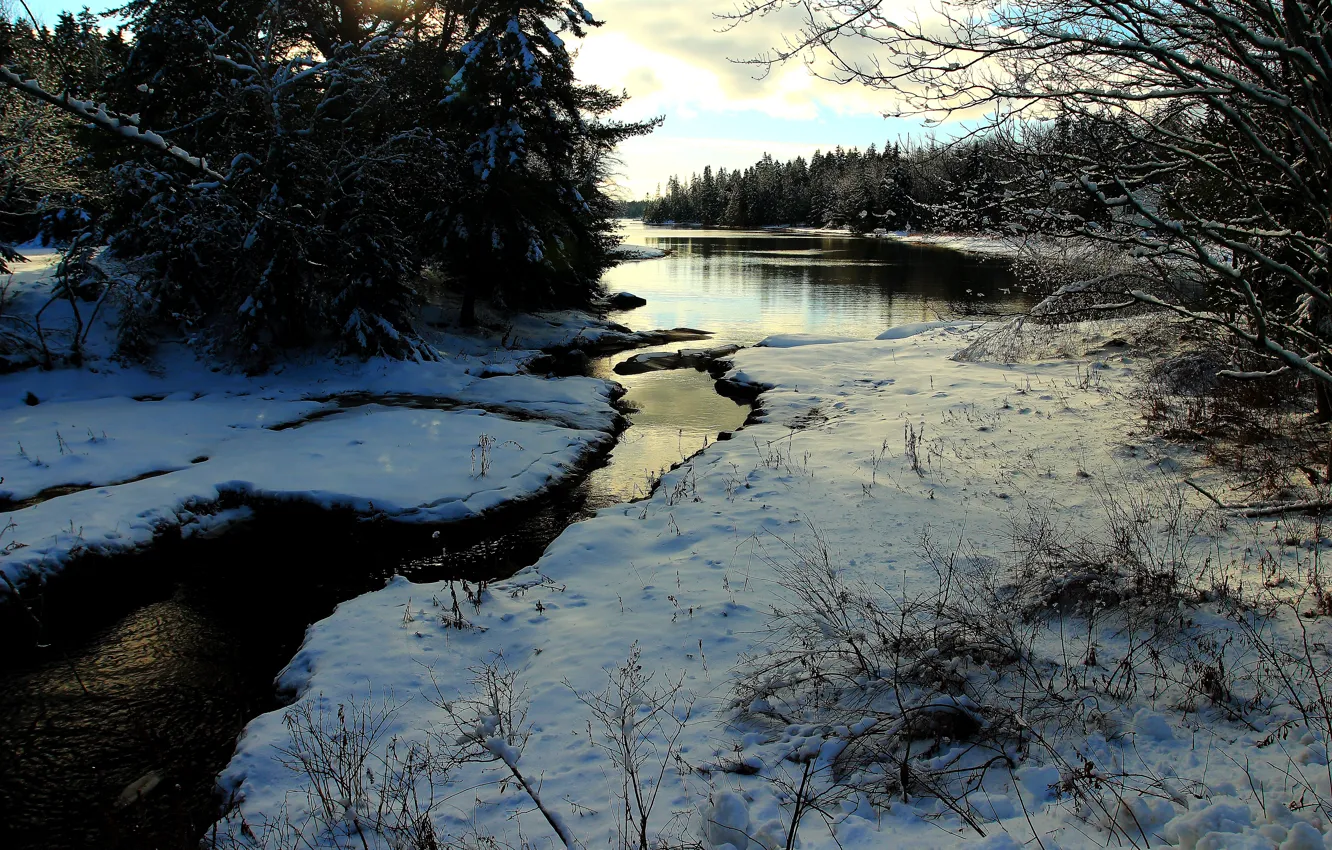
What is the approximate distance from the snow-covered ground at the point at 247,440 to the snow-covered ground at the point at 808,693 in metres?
3.05

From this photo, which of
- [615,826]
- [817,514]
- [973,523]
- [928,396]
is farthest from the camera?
[928,396]

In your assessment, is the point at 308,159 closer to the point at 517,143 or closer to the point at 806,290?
the point at 517,143

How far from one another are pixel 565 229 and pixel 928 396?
1208 centimetres

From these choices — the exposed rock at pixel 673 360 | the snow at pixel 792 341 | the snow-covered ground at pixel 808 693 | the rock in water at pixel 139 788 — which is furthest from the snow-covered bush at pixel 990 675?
the snow at pixel 792 341

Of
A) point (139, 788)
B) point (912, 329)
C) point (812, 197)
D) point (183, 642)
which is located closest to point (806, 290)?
point (912, 329)

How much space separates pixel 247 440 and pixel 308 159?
6.91 meters

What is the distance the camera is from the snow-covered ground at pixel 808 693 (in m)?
3.49

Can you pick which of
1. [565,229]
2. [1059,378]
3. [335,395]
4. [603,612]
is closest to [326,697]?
[603,612]

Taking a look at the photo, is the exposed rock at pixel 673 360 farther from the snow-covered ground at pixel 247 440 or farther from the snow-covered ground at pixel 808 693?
the snow-covered ground at pixel 808 693

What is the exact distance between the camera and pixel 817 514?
320 inches

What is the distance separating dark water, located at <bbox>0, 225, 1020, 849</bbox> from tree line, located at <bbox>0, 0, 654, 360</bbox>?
24.4 ft

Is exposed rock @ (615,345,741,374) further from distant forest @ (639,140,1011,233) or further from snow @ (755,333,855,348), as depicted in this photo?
distant forest @ (639,140,1011,233)

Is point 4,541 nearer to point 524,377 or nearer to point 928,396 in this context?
point 524,377

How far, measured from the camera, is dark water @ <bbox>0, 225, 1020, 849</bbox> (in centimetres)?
484
